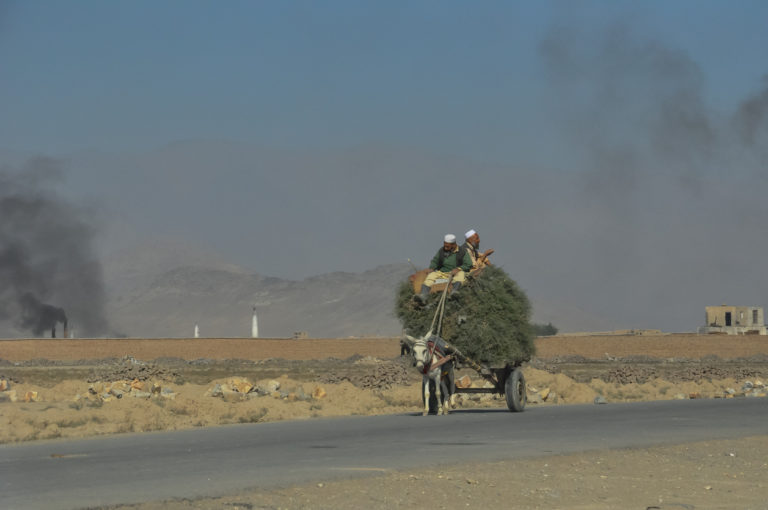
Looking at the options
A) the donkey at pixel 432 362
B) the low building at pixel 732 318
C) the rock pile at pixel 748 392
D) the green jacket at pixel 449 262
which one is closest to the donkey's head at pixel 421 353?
the donkey at pixel 432 362

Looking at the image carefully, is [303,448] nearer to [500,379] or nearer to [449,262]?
[449,262]

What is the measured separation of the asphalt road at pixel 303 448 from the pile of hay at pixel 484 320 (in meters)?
1.47

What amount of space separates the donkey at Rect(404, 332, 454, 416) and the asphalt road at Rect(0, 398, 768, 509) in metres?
0.63

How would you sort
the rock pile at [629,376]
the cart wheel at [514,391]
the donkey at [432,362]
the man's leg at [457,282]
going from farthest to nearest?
1. the rock pile at [629,376]
2. the cart wheel at [514,391]
3. the man's leg at [457,282]
4. the donkey at [432,362]

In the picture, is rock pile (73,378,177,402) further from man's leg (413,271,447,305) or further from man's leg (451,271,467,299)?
man's leg (451,271,467,299)

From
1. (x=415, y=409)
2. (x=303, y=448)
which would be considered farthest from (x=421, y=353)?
(x=303, y=448)

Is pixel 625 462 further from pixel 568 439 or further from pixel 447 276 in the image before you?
pixel 447 276

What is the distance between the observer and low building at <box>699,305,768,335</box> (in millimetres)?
126794

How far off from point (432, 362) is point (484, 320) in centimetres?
159

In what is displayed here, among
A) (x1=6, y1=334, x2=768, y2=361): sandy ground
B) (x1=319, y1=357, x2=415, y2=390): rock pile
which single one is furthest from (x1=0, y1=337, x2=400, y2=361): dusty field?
(x1=319, y1=357, x2=415, y2=390): rock pile

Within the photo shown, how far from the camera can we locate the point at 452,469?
14000 mm

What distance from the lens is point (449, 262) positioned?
2492 cm

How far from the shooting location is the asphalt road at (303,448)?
1250 cm

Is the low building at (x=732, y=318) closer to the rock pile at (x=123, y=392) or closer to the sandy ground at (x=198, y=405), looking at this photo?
the sandy ground at (x=198, y=405)
